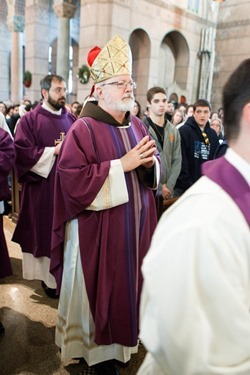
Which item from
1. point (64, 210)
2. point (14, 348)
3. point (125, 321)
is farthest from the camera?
point (14, 348)

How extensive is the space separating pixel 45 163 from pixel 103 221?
1216 mm

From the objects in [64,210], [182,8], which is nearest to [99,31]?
[182,8]

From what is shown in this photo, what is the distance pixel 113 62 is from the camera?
2369 millimetres

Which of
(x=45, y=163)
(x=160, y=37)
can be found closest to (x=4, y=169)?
(x=45, y=163)

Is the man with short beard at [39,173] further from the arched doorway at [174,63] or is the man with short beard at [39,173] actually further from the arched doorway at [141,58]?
the arched doorway at [174,63]

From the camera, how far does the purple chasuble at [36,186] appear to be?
327 centimetres

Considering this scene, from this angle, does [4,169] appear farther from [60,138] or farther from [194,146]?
[194,146]

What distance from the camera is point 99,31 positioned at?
10.3 meters

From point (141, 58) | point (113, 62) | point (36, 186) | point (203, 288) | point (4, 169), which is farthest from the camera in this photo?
point (141, 58)

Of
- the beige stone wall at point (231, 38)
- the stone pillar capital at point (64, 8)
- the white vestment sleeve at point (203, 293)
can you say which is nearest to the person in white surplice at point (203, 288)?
the white vestment sleeve at point (203, 293)

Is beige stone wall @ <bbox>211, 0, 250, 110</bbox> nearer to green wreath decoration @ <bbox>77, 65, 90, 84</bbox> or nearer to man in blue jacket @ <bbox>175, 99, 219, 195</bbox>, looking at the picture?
green wreath decoration @ <bbox>77, 65, 90, 84</bbox>

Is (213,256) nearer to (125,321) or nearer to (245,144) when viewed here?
(245,144)

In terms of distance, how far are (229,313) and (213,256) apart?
151 millimetres

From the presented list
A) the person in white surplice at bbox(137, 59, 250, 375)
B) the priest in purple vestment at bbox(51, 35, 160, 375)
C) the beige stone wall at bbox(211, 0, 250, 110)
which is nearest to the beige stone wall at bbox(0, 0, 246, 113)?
the beige stone wall at bbox(211, 0, 250, 110)
